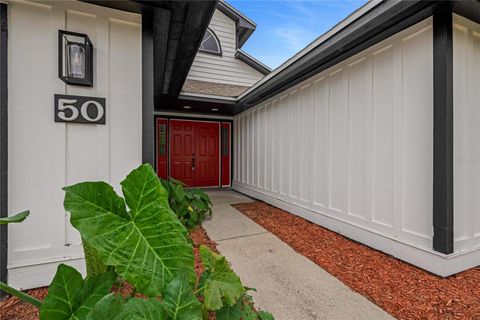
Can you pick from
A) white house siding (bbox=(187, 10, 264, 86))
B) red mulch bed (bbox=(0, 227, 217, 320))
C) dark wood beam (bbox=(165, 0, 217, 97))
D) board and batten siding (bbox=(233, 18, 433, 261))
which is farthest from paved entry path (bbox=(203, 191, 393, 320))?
white house siding (bbox=(187, 10, 264, 86))

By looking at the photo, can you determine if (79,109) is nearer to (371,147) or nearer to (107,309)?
(107,309)

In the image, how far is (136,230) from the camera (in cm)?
110

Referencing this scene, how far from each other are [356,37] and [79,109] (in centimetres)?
280

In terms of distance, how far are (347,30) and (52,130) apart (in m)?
2.99

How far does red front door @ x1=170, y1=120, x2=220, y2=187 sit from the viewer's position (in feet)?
22.3

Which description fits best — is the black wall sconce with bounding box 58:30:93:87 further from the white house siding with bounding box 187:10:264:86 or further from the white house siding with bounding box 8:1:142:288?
the white house siding with bounding box 187:10:264:86

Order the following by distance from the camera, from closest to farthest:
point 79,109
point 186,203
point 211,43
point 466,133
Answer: point 79,109, point 466,133, point 186,203, point 211,43

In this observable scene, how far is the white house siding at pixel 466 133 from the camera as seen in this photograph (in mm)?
2256

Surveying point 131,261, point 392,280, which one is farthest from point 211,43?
point 131,261

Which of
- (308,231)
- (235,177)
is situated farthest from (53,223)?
(235,177)

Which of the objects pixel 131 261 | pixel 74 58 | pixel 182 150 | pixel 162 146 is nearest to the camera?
pixel 131 261

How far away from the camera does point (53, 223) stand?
6.49ft

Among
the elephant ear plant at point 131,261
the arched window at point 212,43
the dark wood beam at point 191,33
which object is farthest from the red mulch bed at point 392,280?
the arched window at point 212,43

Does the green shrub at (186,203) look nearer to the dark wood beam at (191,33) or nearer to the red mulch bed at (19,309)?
the red mulch bed at (19,309)
